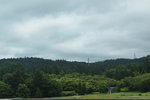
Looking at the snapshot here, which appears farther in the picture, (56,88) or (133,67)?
(133,67)

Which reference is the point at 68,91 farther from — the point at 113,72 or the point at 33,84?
the point at 113,72

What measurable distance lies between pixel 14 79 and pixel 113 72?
51062 mm

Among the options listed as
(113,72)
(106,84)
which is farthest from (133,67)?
(106,84)

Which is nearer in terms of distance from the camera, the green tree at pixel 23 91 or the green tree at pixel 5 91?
the green tree at pixel 5 91

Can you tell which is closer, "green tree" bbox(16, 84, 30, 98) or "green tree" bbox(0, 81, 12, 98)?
"green tree" bbox(0, 81, 12, 98)

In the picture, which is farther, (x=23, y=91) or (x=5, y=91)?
(x=5, y=91)

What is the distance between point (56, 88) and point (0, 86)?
51.4ft

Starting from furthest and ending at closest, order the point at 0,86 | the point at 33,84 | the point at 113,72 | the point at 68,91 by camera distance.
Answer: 1. the point at 113,72
2. the point at 68,91
3. the point at 33,84
4. the point at 0,86

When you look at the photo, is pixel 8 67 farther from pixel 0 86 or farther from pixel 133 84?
pixel 133 84

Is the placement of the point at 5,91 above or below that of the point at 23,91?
above

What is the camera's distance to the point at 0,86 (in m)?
76.0

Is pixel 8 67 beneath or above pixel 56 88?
above

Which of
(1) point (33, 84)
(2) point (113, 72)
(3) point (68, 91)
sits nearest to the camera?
(1) point (33, 84)

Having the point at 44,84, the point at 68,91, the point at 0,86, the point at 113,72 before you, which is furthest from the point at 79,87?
the point at 113,72
